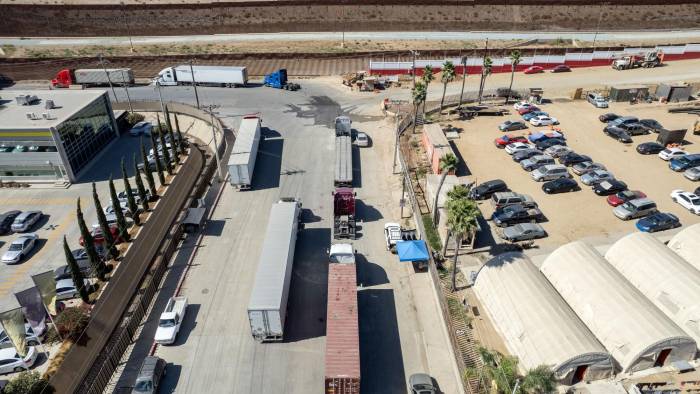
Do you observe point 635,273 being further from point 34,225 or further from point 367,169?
point 34,225

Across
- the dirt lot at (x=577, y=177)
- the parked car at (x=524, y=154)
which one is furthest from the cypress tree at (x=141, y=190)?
the parked car at (x=524, y=154)

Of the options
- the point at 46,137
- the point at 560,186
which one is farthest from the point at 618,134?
the point at 46,137

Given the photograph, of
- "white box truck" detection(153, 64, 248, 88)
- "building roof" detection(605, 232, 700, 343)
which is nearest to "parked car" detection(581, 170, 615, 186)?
"building roof" detection(605, 232, 700, 343)

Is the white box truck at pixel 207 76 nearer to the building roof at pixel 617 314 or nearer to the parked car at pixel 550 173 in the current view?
the parked car at pixel 550 173

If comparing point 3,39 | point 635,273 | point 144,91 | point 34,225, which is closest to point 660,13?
point 635,273

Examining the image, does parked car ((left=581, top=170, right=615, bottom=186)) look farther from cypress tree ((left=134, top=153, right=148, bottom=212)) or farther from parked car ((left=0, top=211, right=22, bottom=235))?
parked car ((left=0, top=211, right=22, bottom=235))
